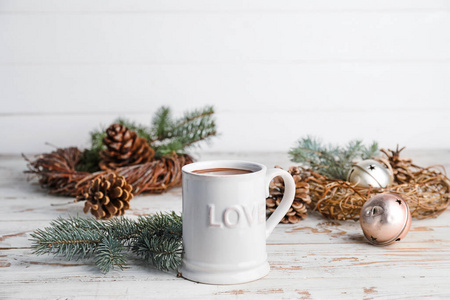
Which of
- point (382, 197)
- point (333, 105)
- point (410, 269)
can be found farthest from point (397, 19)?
point (410, 269)

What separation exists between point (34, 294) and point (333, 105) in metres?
1.19

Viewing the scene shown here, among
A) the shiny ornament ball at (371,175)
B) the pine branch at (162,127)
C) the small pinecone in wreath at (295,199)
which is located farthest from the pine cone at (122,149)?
the shiny ornament ball at (371,175)

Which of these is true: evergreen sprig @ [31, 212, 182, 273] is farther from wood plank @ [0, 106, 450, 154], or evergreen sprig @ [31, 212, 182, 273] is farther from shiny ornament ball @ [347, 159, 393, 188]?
wood plank @ [0, 106, 450, 154]

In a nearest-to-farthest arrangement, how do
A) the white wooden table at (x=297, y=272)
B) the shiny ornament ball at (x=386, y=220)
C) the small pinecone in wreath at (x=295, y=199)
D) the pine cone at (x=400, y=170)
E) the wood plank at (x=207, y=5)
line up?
the white wooden table at (x=297, y=272) → the shiny ornament ball at (x=386, y=220) → the small pinecone in wreath at (x=295, y=199) → the pine cone at (x=400, y=170) → the wood plank at (x=207, y=5)

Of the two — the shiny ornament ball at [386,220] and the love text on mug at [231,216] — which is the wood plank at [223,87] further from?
the love text on mug at [231,216]

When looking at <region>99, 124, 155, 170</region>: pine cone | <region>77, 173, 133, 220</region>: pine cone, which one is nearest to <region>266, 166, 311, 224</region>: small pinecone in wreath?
<region>77, 173, 133, 220</region>: pine cone

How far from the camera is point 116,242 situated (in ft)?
2.22

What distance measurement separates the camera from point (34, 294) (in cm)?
60

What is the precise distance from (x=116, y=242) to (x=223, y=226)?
17 cm

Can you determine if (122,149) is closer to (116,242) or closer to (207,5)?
(116,242)

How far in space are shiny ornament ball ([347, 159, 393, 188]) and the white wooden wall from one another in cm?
66

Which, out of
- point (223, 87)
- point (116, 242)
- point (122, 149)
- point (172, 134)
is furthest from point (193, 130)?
point (116, 242)

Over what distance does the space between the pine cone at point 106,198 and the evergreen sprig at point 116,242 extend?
0.16 m

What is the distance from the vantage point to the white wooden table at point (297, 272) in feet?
1.96
